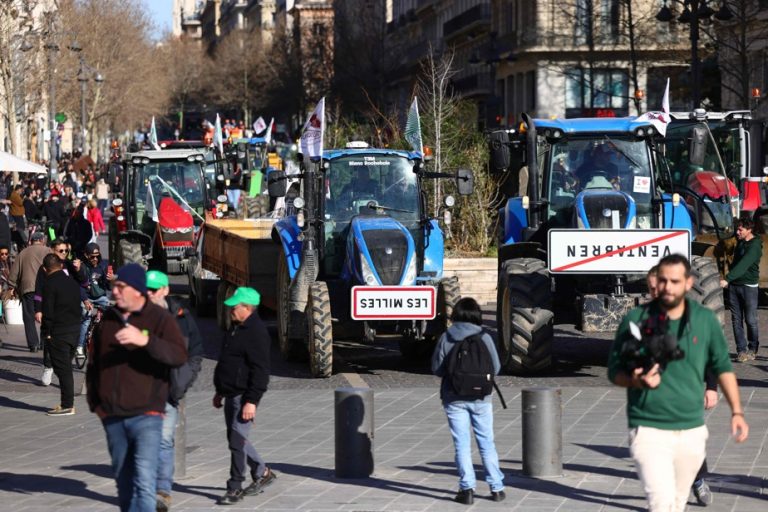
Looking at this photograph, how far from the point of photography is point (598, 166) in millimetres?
18344

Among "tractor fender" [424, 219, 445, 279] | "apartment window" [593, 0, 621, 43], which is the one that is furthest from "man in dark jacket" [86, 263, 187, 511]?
"apartment window" [593, 0, 621, 43]

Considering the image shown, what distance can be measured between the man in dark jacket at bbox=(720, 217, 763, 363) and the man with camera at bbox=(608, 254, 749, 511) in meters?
10.5

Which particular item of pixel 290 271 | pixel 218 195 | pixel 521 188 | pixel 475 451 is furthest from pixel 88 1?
pixel 475 451

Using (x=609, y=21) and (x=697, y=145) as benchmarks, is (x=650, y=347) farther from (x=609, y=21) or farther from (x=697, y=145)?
(x=609, y=21)

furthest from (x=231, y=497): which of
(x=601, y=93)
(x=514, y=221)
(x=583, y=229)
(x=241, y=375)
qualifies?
(x=601, y=93)

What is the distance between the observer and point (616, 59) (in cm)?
6862

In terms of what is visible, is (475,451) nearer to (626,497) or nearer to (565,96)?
(626,497)

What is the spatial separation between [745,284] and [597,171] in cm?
208

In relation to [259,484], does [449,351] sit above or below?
above

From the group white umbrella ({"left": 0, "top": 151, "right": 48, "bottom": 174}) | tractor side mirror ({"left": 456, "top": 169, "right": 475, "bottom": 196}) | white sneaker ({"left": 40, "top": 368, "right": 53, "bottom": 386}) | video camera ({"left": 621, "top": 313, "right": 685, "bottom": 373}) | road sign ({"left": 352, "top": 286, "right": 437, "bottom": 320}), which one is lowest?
white sneaker ({"left": 40, "top": 368, "right": 53, "bottom": 386})

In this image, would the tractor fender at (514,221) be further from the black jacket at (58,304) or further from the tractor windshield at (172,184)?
the tractor windshield at (172,184)

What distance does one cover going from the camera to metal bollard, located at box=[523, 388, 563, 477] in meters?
11.6

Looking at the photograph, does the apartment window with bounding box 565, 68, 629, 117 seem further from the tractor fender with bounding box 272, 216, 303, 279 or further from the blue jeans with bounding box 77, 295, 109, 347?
the blue jeans with bounding box 77, 295, 109, 347

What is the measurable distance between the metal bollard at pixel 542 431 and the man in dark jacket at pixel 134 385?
333cm
